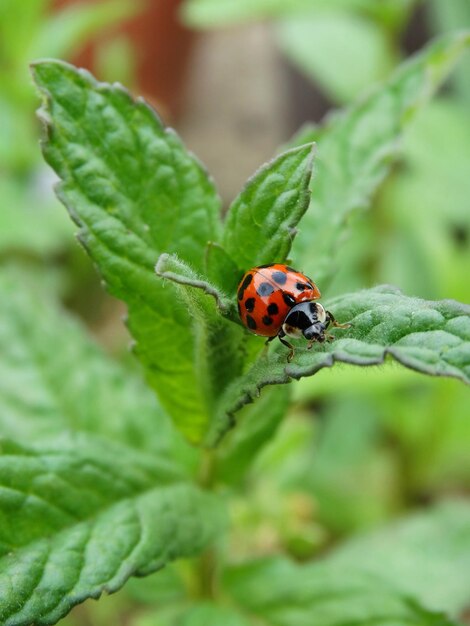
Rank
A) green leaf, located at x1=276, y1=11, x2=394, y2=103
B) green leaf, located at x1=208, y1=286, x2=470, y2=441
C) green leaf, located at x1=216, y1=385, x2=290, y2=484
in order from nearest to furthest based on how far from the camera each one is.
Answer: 1. green leaf, located at x1=208, y1=286, x2=470, y2=441
2. green leaf, located at x1=216, y1=385, x2=290, y2=484
3. green leaf, located at x1=276, y1=11, x2=394, y2=103

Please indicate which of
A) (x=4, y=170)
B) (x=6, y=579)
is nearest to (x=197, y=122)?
(x=4, y=170)

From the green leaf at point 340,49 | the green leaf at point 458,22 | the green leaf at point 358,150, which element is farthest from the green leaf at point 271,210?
the green leaf at point 458,22

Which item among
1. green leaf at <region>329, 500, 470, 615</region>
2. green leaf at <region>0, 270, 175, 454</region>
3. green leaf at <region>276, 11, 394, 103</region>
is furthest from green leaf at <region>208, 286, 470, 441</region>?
green leaf at <region>276, 11, 394, 103</region>

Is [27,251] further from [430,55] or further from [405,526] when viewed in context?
[430,55]

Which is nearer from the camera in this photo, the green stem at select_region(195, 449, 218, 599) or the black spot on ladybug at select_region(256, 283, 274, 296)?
the black spot on ladybug at select_region(256, 283, 274, 296)

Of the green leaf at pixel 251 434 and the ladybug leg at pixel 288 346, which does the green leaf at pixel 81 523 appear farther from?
the ladybug leg at pixel 288 346

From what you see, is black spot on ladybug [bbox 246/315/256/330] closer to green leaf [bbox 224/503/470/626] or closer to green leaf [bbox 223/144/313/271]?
green leaf [bbox 223/144/313/271]
